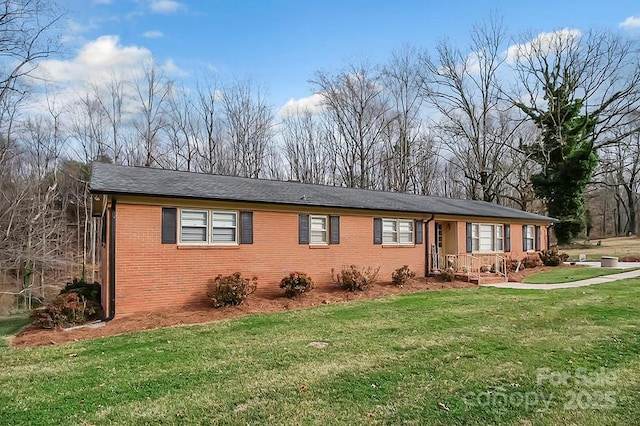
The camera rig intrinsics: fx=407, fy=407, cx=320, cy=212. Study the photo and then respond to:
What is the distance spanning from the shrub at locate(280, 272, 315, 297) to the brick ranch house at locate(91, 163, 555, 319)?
603 millimetres

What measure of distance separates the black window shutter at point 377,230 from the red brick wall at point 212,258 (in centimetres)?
19

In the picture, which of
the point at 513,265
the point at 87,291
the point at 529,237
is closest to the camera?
the point at 87,291

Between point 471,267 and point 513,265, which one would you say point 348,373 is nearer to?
point 471,267

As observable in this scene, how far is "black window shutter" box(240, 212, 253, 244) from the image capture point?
12.2m

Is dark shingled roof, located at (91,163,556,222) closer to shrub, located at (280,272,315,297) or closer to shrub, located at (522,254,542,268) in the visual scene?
shrub, located at (280,272,315,297)

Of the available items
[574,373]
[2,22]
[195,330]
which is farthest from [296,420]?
[2,22]

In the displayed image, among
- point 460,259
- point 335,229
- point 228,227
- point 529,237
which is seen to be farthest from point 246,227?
point 529,237

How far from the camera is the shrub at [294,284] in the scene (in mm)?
12234

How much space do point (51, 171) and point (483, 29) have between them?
115ft

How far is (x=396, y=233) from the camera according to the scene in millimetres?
15930

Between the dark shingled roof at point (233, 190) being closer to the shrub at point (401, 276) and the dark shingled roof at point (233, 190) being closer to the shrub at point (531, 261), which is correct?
the shrub at point (401, 276)

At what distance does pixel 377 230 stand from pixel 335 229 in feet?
6.39

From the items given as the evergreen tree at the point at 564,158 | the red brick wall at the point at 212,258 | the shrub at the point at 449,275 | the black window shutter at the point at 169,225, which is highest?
the evergreen tree at the point at 564,158

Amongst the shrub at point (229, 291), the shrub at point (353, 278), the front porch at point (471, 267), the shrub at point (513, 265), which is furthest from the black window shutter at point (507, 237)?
the shrub at point (229, 291)
